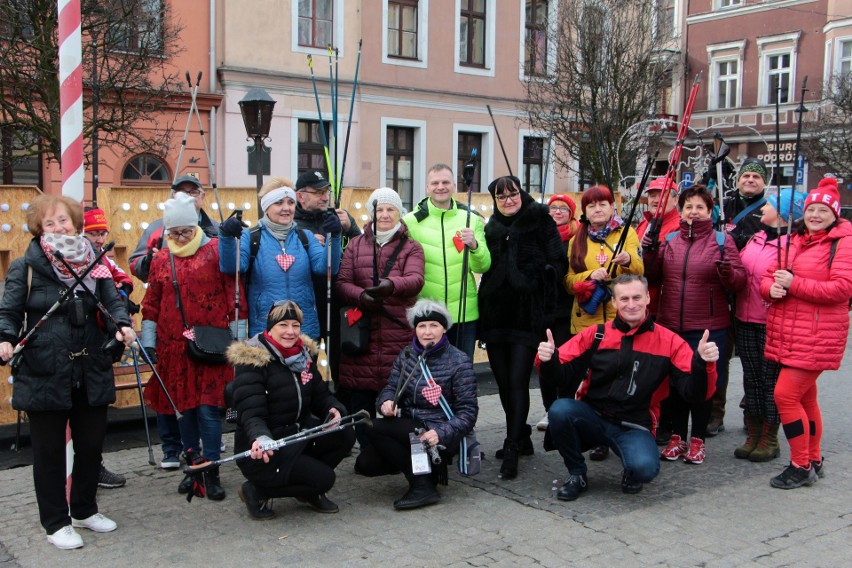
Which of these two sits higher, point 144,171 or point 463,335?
point 144,171

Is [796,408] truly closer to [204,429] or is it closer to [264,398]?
[264,398]

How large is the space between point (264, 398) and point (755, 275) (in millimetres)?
3411

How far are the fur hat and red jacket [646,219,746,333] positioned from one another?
3.16 metres

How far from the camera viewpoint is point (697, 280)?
18.9ft

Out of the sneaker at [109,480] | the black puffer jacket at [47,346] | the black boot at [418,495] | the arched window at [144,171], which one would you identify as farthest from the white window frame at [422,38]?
the black puffer jacket at [47,346]

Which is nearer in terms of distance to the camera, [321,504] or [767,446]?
[321,504]

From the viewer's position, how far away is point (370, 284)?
5.47 m

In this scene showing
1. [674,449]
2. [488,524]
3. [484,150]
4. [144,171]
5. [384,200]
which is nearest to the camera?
[488,524]

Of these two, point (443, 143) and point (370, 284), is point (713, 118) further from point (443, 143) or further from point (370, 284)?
point (370, 284)

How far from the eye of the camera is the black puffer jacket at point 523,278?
5.60 m

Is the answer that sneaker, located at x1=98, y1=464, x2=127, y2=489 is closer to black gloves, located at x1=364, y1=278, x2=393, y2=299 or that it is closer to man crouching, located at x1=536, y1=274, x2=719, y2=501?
black gloves, located at x1=364, y1=278, x2=393, y2=299

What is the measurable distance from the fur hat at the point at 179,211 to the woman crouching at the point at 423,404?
1425 millimetres

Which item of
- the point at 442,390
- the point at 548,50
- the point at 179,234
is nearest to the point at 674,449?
the point at 442,390

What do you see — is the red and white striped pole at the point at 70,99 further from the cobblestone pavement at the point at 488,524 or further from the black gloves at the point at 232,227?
the cobblestone pavement at the point at 488,524
